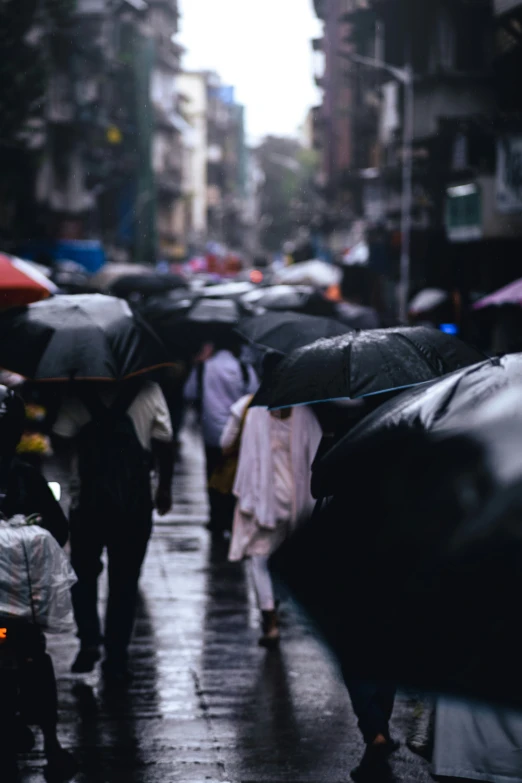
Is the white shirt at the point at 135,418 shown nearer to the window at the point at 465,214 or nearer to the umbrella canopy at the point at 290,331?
the umbrella canopy at the point at 290,331

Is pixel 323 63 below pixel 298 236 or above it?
above

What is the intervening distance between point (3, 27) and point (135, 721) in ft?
68.5

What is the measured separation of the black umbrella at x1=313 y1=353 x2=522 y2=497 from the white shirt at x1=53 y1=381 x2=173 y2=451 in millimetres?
4082

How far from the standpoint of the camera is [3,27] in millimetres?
25844

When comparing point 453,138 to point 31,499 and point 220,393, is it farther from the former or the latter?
point 31,499

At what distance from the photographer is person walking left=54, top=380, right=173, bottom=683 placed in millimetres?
7422

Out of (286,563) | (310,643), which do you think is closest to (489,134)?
(310,643)

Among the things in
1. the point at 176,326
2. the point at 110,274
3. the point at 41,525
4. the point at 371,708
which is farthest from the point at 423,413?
the point at 110,274

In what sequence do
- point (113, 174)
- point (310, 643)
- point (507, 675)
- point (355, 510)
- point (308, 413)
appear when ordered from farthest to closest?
point (113, 174) → point (310, 643) → point (308, 413) → point (355, 510) → point (507, 675)

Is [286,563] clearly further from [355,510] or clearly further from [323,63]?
[323,63]

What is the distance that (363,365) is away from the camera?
6.57 meters

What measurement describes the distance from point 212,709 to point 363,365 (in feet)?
Result: 6.25

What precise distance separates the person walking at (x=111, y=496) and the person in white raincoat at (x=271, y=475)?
0.57 m

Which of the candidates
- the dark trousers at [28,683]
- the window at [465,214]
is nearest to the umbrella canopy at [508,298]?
the window at [465,214]
